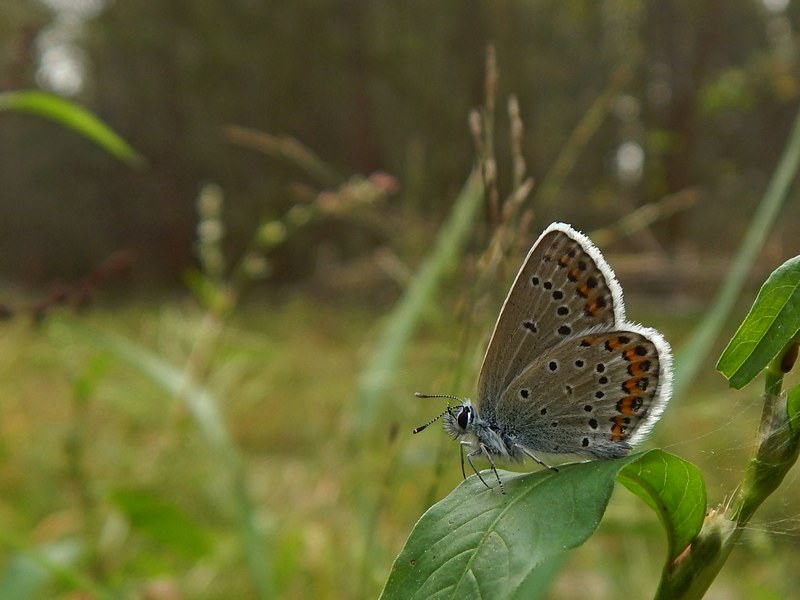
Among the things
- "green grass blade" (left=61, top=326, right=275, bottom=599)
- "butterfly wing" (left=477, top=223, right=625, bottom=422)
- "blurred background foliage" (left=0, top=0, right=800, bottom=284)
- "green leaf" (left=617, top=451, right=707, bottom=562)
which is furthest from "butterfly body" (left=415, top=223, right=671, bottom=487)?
"blurred background foliage" (left=0, top=0, right=800, bottom=284)

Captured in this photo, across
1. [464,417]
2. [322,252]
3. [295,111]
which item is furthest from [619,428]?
[295,111]

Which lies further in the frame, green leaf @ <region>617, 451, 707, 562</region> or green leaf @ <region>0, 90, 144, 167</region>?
green leaf @ <region>0, 90, 144, 167</region>

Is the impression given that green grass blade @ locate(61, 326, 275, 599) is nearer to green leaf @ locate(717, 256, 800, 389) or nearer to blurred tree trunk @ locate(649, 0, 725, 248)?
green leaf @ locate(717, 256, 800, 389)

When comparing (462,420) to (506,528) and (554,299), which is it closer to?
(554,299)

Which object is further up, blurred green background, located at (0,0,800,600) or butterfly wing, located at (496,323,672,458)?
blurred green background, located at (0,0,800,600)

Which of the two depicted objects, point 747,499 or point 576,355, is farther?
point 576,355

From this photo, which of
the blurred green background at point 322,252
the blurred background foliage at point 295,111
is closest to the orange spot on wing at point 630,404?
the blurred green background at point 322,252

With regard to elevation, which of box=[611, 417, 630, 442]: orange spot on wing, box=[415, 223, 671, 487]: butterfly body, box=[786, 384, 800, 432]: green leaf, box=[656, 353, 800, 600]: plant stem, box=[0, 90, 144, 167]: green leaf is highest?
box=[0, 90, 144, 167]: green leaf
